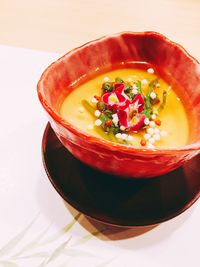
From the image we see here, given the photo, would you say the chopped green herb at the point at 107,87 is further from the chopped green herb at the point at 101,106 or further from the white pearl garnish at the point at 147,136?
the white pearl garnish at the point at 147,136

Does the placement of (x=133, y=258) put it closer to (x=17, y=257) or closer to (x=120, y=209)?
(x=120, y=209)

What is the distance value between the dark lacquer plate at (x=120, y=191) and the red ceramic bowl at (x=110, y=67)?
68 millimetres

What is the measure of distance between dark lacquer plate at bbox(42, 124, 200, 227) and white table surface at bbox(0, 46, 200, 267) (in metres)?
0.07

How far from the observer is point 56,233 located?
92 cm

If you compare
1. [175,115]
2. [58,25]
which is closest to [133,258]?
[175,115]

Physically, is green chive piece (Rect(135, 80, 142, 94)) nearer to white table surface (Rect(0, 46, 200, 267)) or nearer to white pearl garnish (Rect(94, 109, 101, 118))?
white pearl garnish (Rect(94, 109, 101, 118))

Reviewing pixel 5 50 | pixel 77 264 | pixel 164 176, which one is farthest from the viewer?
pixel 5 50

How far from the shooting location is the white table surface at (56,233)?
2.87ft

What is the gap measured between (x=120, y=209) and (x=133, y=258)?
0.40 feet

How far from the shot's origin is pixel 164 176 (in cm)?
97

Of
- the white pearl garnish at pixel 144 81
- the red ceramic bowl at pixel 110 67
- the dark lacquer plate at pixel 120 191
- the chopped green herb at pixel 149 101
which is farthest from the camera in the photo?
the white pearl garnish at pixel 144 81

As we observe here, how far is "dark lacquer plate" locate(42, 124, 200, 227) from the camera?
0.87 metres

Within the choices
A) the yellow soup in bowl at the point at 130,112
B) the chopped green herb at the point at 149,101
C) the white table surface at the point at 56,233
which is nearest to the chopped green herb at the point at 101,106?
the yellow soup in bowl at the point at 130,112

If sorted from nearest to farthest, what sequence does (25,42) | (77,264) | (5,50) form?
1. (77,264)
2. (5,50)
3. (25,42)
